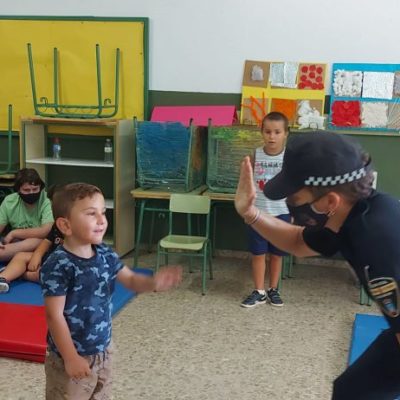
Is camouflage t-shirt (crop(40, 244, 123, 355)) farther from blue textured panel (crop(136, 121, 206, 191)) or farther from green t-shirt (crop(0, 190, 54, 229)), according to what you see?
blue textured panel (crop(136, 121, 206, 191))

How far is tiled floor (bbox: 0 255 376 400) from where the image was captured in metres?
2.58

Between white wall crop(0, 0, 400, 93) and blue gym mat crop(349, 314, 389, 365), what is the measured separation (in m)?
2.13

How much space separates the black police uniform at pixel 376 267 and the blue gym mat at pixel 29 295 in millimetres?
1911

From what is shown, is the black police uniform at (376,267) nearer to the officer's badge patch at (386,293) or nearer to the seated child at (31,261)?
the officer's badge patch at (386,293)

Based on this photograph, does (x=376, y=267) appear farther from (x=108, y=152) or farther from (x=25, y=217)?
(x=108, y=152)

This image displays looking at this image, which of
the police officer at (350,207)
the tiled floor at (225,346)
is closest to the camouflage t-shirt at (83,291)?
the police officer at (350,207)

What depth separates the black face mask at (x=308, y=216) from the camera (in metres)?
1.56

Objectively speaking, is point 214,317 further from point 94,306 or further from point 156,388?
point 94,306

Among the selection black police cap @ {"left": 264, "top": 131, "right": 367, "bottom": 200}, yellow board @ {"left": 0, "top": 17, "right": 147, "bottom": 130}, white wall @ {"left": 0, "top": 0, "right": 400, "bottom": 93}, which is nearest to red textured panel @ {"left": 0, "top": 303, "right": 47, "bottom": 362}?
black police cap @ {"left": 264, "top": 131, "right": 367, "bottom": 200}

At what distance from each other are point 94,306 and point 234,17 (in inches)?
137

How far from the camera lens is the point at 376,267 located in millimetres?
1404

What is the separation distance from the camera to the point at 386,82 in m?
4.38

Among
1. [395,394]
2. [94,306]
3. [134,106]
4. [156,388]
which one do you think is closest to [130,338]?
[156,388]

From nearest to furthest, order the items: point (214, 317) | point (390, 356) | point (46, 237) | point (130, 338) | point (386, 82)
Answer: point (390, 356), point (130, 338), point (214, 317), point (46, 237), point (386, 82)
